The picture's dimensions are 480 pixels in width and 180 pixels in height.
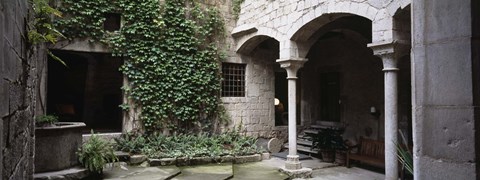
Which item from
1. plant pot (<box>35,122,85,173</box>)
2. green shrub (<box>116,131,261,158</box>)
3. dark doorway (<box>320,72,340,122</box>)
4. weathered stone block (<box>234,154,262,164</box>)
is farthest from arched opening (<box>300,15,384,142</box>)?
plant pot (<box>35,122,85,173</box>)

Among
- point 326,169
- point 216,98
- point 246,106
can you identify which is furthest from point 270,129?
point 326,169

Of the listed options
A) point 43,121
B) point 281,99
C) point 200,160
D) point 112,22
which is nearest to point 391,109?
point 200,160

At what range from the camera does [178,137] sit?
26.2ft

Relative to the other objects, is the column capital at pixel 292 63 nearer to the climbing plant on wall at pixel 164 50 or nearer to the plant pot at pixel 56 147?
the climbing plant on wall at pixel 164 50

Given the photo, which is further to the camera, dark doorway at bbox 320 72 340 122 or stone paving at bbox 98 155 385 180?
dark doorway at bbox 320 72 340 122

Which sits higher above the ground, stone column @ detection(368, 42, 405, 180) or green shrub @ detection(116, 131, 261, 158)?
stone column @ detection(368, 42, 405, 180)

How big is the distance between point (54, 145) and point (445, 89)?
4.77m

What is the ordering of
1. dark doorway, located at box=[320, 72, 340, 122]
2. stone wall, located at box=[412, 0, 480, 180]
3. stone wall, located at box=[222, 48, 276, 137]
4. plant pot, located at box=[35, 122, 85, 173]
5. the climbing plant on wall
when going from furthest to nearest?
dark doorway, located at box=[320, 72, 340, 122] → stone wall, located at box=[222, 48, 276, 137] → the climbing plant on wall → plant pot, located at box=[35, 122, 85, 173] → stone wall, located at box=[412, 0, 480, 180]

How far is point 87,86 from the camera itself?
11.5 meters

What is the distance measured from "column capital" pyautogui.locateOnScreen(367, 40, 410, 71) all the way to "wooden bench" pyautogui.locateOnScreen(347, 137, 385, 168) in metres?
2.60

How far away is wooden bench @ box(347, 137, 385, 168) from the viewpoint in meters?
6.86

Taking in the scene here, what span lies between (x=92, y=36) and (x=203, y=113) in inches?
124

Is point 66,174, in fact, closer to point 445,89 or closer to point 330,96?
point 445,89

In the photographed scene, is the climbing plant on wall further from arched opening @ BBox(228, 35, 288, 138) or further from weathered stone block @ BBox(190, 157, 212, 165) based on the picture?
weathered stone block @ BBox(190, 157, 212, 165)
